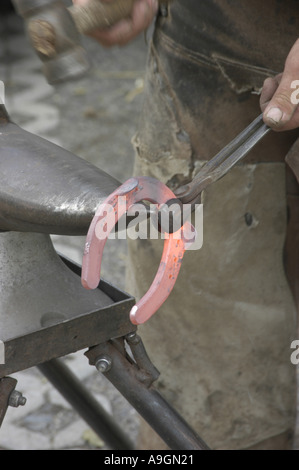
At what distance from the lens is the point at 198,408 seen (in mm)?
1454

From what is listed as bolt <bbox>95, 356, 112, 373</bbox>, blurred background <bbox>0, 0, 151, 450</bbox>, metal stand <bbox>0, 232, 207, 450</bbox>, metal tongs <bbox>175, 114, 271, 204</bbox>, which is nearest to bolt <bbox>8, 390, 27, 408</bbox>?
metal stand <bbox>0, 232, 207, 450</bbox>

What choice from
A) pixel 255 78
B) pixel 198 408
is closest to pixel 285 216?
pixel 255 78

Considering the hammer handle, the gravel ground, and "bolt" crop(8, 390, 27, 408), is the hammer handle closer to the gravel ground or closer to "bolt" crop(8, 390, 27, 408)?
"bolt" crop(8, 390, 27, 408)

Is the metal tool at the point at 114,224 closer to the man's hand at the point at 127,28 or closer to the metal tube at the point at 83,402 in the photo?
the man's hand at the point at 127,28

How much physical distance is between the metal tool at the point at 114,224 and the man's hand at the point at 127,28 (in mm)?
236

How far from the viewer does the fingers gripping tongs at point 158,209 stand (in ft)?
2.63

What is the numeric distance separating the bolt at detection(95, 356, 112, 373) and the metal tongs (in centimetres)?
24

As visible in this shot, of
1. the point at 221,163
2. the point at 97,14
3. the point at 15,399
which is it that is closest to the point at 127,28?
the point at 97,14

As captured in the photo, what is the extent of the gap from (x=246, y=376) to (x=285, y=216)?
325 millimetres

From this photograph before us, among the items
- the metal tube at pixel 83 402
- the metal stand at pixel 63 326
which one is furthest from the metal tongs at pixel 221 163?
the metal tube at pixel 83 402

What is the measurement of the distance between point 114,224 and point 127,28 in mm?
310

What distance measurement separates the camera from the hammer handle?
92 cm

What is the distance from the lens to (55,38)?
0.86 meters

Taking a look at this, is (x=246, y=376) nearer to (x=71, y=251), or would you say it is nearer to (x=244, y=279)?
(x=244, y=279)
